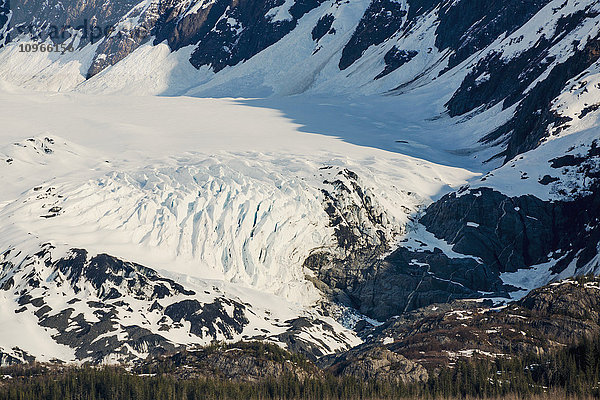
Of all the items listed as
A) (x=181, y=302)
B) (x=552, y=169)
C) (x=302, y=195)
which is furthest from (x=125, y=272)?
(x=552, y=169)

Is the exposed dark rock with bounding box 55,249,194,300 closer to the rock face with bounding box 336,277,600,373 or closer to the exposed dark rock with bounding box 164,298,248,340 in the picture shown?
the exposed dark rock with bounding box 164,298,248,340

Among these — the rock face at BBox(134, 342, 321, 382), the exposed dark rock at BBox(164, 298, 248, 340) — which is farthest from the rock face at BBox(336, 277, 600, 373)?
the exposed dark rock at BBox(164, 298, 248, 340)

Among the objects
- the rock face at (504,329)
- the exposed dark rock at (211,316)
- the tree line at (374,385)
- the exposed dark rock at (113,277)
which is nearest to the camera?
the tree line at (374,385)

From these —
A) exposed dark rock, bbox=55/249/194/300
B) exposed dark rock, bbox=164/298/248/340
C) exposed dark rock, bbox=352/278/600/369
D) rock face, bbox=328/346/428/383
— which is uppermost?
exposed dark rock, bbox=55/249/194/300

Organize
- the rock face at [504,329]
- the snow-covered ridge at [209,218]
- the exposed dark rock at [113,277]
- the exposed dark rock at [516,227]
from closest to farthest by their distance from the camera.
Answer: the rock face at [504,329]
the exposed dark rock at [113,277]
the snow-covered ridge at [209,218]
the exposed dark rock at [516,227]

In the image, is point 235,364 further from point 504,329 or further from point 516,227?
point 516,227

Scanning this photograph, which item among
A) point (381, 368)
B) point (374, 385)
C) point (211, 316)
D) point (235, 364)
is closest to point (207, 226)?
point (211, 316)

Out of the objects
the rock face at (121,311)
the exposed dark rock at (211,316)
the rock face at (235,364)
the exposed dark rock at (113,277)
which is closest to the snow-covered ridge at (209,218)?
the exposed dark rock at (113,277)

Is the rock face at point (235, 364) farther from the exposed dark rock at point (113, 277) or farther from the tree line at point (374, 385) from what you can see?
the exposed dark rock at point (113, 277)

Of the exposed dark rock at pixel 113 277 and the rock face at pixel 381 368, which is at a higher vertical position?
the exposed dark rock at pixel 113 277

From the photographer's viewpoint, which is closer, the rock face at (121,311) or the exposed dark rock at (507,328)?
the exposed dark rock at (507,328)

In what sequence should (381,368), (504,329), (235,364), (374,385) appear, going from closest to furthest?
(374,385), (381,368), (235,364), (504,329)

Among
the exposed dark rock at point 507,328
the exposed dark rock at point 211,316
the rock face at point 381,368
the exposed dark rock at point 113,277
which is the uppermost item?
the exposed dark rock at point 113,277
